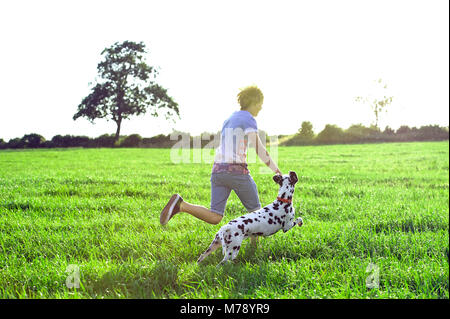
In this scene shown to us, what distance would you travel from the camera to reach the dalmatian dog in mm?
3434

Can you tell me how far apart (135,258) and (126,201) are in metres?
3.19

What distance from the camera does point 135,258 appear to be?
407 centimetres

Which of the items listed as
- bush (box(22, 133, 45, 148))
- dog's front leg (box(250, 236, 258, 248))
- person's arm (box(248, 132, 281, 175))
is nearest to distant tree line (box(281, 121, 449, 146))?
bush (box(22, 133, 45, 148))

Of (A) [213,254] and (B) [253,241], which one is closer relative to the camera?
(A) [213,254]

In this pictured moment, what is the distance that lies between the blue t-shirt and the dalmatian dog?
604mm

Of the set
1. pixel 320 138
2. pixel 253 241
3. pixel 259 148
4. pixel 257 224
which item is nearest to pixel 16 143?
pixel 320 138

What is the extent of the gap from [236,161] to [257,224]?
2.82 ft

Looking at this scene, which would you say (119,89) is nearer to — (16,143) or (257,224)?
(16,143)

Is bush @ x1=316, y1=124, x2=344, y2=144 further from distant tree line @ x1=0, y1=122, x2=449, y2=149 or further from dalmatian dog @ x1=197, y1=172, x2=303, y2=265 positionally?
dalmatian dog @ x1=197, y1=172, x2=303, y2=265

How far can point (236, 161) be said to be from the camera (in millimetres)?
4051

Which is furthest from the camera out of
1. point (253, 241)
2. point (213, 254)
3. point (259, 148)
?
point (253, 241)

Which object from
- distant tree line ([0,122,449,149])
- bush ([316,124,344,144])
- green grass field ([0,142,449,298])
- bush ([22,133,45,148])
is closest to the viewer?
green grass field ([0,142,449,298])
